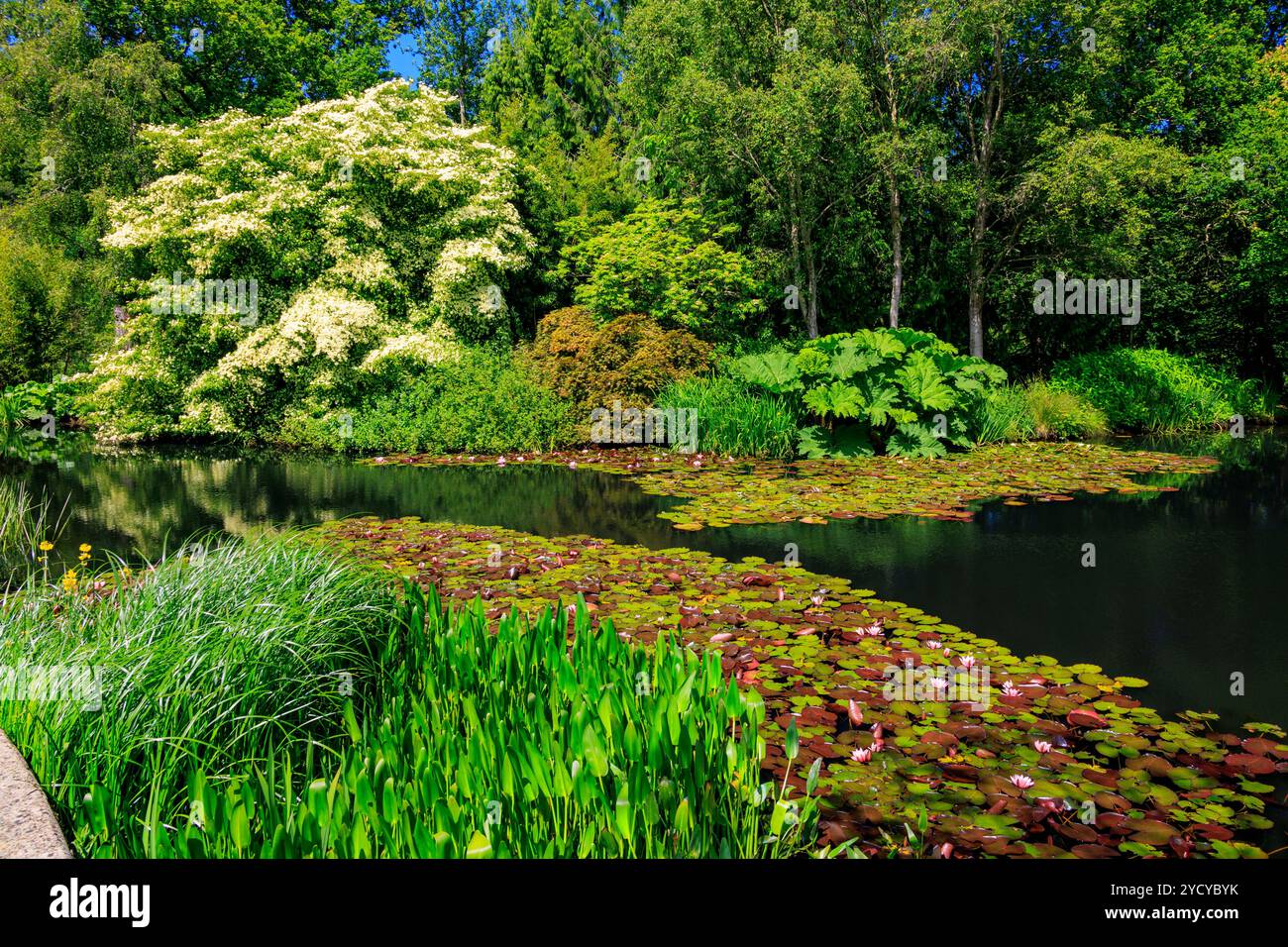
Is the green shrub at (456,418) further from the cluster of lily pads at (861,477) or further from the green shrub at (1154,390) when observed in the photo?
the green shrub at (1154,390)

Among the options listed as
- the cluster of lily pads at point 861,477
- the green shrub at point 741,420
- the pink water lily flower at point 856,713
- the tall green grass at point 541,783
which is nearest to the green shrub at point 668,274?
the green shrub at point 741,420

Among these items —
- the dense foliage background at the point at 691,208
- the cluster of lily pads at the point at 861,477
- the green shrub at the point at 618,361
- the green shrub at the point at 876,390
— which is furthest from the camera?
the dense foliage background at the point at 691,208

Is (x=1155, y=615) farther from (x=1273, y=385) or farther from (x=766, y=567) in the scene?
(x=1273, y=385)

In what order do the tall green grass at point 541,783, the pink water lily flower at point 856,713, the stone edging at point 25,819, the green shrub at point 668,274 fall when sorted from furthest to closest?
the green shrub at point 668,274
the pink water lily flower at point 856,713
the tall green grass at point 541,783
the stone edging at point 25,819

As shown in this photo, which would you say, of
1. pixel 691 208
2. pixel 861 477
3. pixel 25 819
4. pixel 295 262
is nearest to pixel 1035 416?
pixel 861 477

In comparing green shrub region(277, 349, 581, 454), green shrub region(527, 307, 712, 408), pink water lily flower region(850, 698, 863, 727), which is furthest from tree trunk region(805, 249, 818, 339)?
pink water lily flower region(850, 698, 863, 727)

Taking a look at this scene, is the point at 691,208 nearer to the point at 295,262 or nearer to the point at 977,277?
the point at 977,277

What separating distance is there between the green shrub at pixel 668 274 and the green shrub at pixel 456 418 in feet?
→ 8.19

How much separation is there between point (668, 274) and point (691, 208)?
2925 mm

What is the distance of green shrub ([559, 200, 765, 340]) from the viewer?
16.2 metres

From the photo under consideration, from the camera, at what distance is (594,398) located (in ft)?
48.5

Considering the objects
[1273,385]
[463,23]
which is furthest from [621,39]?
[1273,385]

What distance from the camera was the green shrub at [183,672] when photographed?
2699 mm
